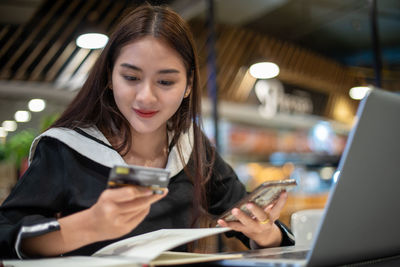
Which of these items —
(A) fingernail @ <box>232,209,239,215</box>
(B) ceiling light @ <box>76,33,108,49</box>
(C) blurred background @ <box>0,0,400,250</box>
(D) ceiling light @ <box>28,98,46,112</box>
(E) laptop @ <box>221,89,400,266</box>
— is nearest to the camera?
(E) laptop @ <box>221,89,400,266</box>

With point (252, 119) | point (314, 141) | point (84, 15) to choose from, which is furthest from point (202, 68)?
point (314, 141)

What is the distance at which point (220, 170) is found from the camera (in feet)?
4.92

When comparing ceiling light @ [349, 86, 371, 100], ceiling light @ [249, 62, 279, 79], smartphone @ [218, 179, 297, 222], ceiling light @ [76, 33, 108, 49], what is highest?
ceiling light @ [349, 86, 371, 100]

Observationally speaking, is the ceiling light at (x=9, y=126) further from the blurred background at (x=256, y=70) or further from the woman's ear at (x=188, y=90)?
the woman's ear at (x=188, y=90)

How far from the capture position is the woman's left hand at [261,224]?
1.05 m

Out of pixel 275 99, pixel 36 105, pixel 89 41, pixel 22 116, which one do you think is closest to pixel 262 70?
pixel 275 99

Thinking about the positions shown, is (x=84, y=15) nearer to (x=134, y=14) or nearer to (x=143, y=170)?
(x=134, y=14)

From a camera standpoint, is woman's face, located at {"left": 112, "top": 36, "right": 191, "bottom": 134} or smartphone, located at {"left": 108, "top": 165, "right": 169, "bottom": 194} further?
woman's face, located at {"left": 112, "top": 36, "right": 191, "bottom": 134}

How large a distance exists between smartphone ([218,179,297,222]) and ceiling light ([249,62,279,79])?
5144mm

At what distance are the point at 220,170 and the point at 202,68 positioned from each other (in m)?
4.34

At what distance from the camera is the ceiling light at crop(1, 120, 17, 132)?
4.22m

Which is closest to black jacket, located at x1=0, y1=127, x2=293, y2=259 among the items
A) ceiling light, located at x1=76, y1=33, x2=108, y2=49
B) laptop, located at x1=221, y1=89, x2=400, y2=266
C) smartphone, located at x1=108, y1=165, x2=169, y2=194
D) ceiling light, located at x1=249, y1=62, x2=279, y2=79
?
smartphone, located at x1=108, y1=165, x2=169, y2=194

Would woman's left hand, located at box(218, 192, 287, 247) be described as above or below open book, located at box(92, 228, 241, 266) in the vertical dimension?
above

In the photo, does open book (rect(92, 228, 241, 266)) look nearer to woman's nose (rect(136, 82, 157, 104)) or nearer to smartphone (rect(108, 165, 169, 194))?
smartphone (rect(108, 165, 169, 194))
